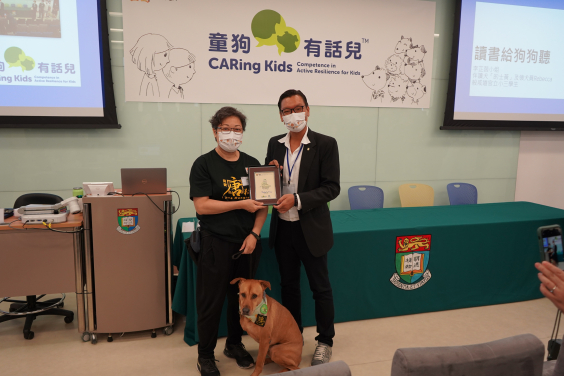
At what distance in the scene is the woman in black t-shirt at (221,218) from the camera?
212 cm

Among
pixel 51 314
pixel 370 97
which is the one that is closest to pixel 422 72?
pixel 370 97

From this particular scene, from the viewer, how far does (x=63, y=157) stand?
3.87m

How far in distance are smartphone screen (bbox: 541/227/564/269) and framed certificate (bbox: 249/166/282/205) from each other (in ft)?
4.17

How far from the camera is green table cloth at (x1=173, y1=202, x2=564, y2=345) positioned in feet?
9.40

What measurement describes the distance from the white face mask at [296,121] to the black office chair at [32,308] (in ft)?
6.94

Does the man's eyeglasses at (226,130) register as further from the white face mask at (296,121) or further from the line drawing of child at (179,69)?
the line drawing of child at (179,69)

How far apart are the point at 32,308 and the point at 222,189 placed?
78.1 inches

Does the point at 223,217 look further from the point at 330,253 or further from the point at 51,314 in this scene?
the point at 51,314

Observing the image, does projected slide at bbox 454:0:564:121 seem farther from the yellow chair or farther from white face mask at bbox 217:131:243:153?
white face mask at bbox 217:131:243:153

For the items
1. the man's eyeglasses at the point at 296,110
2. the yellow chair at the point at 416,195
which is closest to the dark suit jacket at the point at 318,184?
the man's eyeglasses at the point at 296,110

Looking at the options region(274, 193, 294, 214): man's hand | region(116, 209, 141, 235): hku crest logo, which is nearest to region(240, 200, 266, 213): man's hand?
region(274, 193, 294, 214): man's hand

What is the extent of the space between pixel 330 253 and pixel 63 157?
9.41 ft

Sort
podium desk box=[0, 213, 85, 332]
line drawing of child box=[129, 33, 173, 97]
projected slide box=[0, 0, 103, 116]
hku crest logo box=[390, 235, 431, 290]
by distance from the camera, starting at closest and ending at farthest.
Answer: podium desk box=[0, 213, 85, 332], hku crest logo box=[390, 235, 431, 290], projected slide box=[0, 0, 103, 116], line drawing of child box=[129, 33, 173, 97]

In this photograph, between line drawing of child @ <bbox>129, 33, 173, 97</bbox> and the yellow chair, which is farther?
the yellow chair
